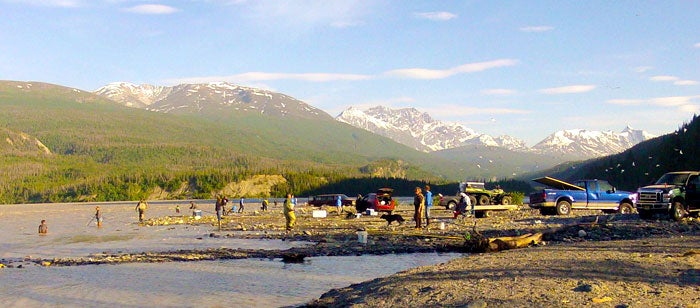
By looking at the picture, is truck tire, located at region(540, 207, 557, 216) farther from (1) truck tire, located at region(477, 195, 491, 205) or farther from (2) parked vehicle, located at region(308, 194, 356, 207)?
(2) parked vehicle, located at region(308, 194, 356, 207)

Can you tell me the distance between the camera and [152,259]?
23.5 metres

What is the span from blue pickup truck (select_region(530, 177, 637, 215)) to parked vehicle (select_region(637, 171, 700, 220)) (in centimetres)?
784

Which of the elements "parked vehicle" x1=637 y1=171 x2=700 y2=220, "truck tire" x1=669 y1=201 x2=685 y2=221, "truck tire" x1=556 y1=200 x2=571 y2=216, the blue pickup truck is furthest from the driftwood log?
"truck tire" x1=556 y1=200 x2=571 y2=216

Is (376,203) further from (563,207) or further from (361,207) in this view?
(563,207)

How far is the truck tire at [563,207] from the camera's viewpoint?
40500 mm

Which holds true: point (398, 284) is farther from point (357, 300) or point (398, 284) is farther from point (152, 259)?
point (152, 259)

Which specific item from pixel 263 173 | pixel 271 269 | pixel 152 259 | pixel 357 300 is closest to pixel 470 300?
pixel 357 300

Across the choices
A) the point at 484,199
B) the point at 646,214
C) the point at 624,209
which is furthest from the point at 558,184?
the point at 646,214

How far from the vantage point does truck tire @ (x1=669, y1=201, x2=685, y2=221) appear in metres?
29.3

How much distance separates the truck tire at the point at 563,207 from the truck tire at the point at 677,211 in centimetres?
1101

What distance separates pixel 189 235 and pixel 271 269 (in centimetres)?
1662

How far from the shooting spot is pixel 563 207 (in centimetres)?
4062

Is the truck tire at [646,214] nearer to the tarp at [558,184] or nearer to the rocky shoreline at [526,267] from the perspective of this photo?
the rocky shoreline at [526,267]

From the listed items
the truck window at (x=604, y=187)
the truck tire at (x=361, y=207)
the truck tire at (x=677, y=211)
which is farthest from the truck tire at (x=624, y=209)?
the truck tire at (x=361, y=207)
